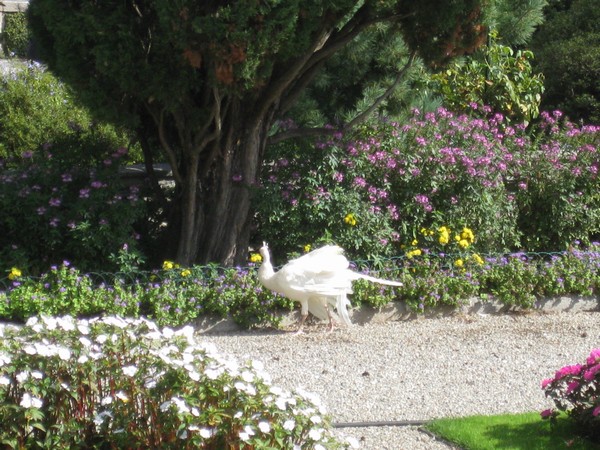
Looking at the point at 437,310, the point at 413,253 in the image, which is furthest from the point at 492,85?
the point at 437,310

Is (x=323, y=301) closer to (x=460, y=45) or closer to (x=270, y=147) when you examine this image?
(x=270, y=147)

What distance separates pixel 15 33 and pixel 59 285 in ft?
56.6

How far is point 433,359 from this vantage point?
6.54 metres

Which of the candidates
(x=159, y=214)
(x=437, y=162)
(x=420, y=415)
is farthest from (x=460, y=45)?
(x=420, y=415)

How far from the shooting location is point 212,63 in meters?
6.96

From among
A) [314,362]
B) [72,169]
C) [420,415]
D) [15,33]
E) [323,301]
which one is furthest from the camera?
[15,33]

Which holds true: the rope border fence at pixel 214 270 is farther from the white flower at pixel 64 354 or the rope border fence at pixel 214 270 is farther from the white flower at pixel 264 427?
the white flower at pixel 264 427

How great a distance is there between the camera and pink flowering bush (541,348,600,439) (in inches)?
185

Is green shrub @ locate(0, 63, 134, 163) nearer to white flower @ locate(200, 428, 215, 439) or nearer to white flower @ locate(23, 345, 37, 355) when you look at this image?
white flower @ locate(23, 345, 37, 355)

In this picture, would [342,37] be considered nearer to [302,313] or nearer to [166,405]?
[302,313]

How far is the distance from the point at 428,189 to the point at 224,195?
6.22 ft

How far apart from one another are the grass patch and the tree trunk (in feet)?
11.5

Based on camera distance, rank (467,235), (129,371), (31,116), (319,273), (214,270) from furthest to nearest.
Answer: (31,116), (467,235), (214,270), (319,273), (129,371)

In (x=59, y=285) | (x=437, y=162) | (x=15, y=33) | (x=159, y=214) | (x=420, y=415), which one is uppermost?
(x=15, y=33)
